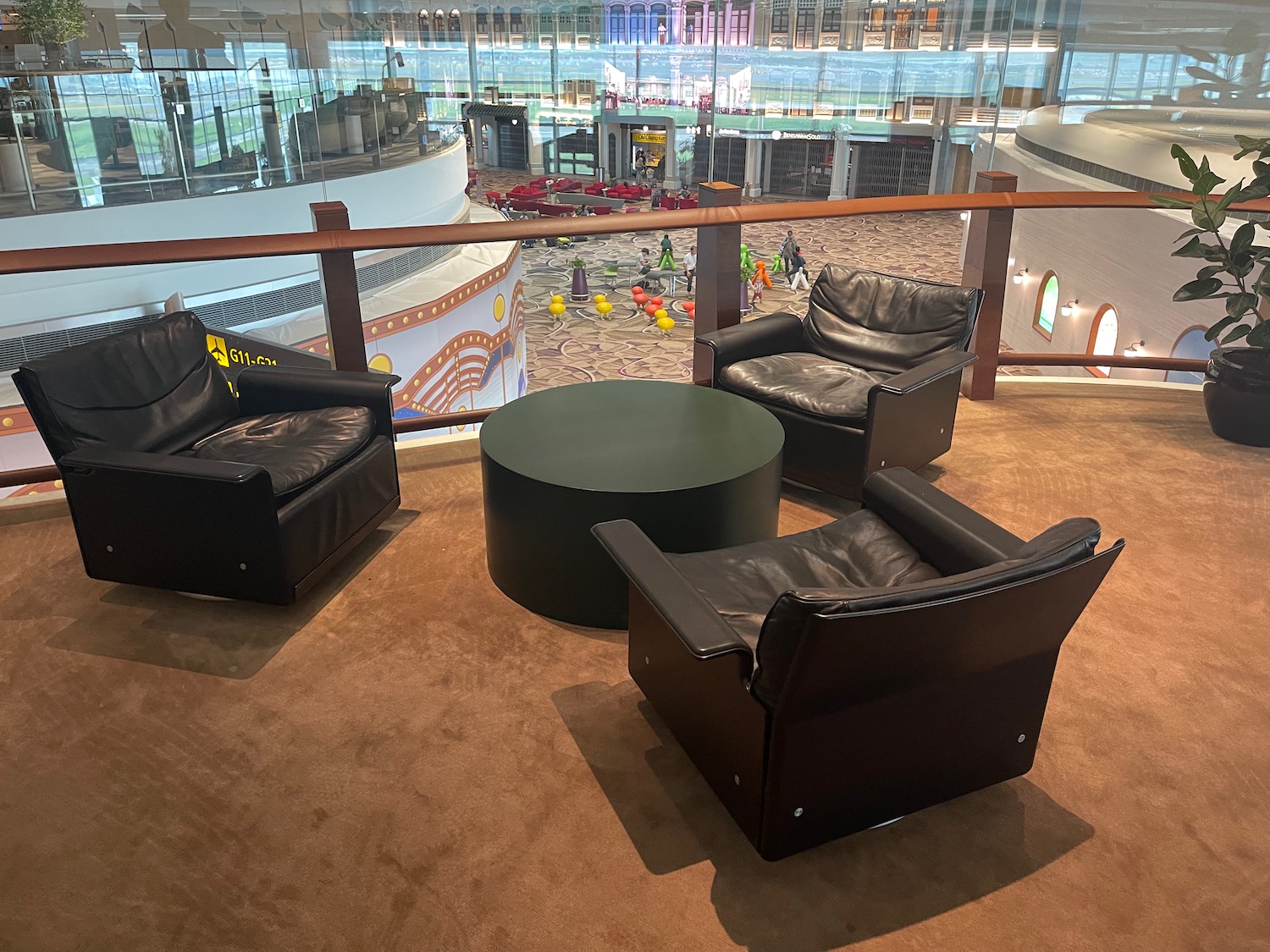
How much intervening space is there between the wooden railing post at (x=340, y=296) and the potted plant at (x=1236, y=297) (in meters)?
3.16

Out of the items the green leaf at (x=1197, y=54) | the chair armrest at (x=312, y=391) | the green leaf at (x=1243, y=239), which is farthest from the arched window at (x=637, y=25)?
the chair armrest at (x=312, y=391)

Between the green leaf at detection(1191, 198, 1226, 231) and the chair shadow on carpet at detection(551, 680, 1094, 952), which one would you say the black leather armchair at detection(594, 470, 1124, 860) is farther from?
the green leaf at detection(1191, 198, 1226, 231)

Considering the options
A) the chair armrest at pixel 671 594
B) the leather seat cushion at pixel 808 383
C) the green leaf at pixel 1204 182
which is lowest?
the leather seat cushion at pixel 808 383

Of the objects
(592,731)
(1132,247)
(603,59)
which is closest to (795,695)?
(592,731)

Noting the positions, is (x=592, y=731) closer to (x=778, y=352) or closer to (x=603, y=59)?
(x=778, y=352)

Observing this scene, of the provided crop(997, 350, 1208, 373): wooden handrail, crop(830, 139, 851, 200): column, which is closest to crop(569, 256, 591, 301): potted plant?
crop(997, 350, 1208, 373): wooden handrail

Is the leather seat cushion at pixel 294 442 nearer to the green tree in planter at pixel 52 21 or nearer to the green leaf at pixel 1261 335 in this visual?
the green leaf at pixel 1261 335

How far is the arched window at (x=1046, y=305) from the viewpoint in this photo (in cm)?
1351

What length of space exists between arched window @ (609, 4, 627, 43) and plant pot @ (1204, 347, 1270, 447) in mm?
22639

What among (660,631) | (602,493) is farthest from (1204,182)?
(660,631)

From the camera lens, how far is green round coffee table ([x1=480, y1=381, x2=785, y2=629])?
258cm

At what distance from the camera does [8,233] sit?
7.39 meters

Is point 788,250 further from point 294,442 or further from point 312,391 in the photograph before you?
point 294,442

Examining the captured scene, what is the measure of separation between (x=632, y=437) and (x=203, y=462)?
1204 millimetres
